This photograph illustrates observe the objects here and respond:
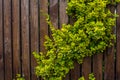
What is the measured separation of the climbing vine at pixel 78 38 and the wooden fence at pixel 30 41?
0.10m

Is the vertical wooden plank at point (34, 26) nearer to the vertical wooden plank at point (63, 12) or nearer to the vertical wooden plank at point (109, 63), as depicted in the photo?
the vertical wooden plank at point (63, 12)

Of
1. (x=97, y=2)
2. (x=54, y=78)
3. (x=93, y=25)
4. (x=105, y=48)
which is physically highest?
(x=97, y=2)

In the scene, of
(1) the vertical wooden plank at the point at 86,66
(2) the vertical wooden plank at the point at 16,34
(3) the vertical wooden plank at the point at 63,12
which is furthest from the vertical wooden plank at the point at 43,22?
(1) the vertical wooden plank at the point at 86,66

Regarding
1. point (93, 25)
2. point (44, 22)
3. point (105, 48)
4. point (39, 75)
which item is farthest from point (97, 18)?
point (39, 75)

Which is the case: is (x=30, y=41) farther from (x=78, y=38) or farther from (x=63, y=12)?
(x=78, y=38)

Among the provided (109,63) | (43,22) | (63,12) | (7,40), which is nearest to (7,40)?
(7,40)

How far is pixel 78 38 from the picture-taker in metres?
4.40

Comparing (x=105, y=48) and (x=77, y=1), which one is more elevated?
(x=77, y=1)

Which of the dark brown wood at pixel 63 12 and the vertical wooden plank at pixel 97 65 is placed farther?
the dark brown wood at pixel 63 12

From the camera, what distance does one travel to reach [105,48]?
4402mm

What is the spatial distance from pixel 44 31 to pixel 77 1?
24.6 inches

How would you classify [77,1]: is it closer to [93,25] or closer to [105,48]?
[93,25]

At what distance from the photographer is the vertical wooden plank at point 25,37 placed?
15.8ft

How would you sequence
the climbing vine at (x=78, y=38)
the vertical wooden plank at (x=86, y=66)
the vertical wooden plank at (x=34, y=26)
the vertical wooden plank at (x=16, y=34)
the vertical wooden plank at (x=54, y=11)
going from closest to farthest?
the climbing vine at (x=78, y=38)
the vertical wooden plank at (x=86, y=66)
the vertical wooden plank at (x=54, y=11)
the vertical wooden plank at (x=34, y=26)
the vertical wooden plank at (x=16, y=34)
